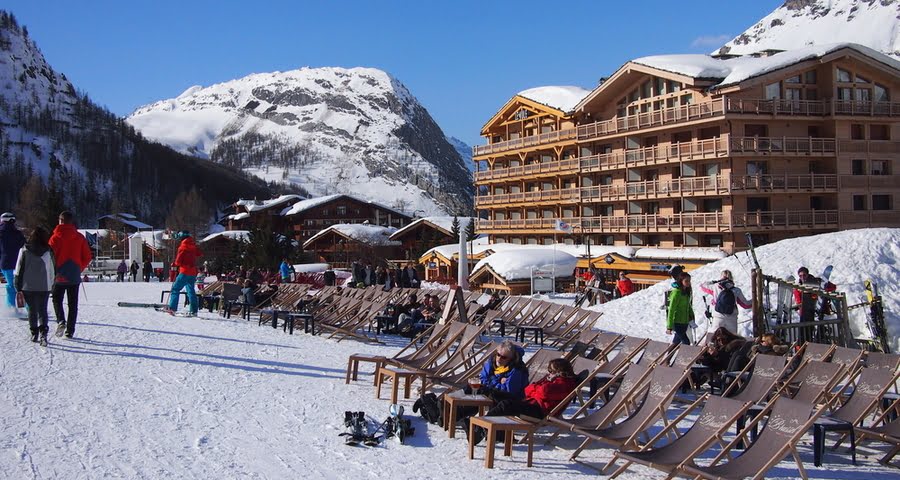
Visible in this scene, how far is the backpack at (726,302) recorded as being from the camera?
11484mm

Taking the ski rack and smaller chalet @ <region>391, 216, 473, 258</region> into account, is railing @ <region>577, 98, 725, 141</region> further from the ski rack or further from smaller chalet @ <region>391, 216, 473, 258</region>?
the ski rack

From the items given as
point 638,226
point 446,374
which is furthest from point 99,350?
point 638,226

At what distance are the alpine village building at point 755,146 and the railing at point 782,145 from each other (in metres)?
0.04

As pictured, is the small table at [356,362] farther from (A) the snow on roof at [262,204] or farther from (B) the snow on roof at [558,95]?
(A) the snow on roof at [262,204]

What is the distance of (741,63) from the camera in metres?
36.7

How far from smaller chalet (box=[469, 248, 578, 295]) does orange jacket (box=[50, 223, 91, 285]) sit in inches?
900

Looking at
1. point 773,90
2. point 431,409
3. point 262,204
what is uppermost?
point 262,204

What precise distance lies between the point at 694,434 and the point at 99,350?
8.34 metres

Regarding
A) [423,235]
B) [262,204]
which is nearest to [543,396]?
[423,235]

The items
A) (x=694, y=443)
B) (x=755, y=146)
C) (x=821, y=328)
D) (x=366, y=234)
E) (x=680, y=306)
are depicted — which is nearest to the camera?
(x=694, y=443)

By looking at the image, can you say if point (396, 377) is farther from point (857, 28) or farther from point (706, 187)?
point (857, 28)

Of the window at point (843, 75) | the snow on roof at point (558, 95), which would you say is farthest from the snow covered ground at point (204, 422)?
the snow on roof at point (558, 95)

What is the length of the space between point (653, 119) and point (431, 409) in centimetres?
3329

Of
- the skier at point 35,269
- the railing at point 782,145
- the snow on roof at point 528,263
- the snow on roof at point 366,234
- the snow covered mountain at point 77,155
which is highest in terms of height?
the snow covered mountain at point 77,155
